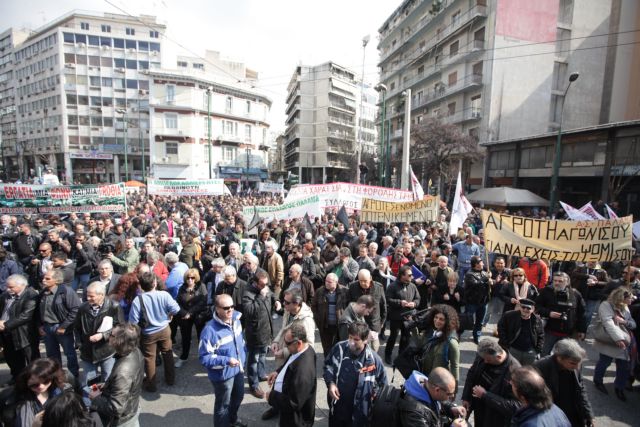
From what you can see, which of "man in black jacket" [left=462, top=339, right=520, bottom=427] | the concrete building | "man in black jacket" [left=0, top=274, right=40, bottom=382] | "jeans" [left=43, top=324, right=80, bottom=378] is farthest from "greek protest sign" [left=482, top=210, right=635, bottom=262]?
the concrete building

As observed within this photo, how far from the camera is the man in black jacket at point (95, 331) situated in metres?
3.82

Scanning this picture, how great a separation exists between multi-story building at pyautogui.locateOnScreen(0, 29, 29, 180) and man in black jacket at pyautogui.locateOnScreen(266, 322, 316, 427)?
243 feet

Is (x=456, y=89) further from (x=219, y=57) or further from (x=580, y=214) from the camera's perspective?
(x=219, y=57)

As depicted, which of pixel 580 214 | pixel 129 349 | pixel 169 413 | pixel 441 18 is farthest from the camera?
pixel 441 18

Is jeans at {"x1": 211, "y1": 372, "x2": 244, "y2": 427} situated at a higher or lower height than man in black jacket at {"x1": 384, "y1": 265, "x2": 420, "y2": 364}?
lower

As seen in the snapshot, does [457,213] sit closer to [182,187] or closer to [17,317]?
[17,317]

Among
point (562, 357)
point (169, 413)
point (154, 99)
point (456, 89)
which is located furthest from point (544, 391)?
point (154, 99)

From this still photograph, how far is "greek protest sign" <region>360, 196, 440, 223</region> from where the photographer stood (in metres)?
9.16

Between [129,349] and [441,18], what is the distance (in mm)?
41278

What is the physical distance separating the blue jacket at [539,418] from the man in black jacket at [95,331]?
404cm

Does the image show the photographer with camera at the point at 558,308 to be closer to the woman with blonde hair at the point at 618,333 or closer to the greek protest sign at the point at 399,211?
the woman with blonde hair at the point at 618,333

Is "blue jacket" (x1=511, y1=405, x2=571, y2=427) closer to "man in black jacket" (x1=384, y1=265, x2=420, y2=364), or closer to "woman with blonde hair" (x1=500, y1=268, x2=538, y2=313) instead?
"man in black jacket" (x1=384, y1=265, x2=420, y2=364)

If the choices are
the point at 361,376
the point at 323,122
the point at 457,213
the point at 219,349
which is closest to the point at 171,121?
the point at 323,122

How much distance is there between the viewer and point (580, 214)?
8648 mm
